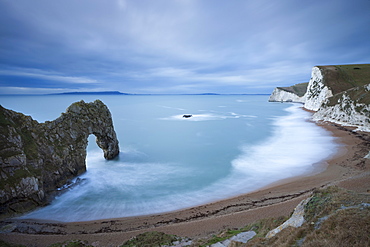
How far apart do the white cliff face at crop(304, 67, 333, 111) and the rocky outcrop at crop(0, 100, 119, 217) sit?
82811 millimetres

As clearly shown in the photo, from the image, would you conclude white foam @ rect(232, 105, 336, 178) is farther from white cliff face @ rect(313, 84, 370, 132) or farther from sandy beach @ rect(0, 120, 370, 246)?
white cliff face @ rect(313, 84, 370, 132)

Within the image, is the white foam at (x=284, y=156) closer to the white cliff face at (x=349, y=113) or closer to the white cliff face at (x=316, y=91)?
the white cliff face at (x=349, y=113)

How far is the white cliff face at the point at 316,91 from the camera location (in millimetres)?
77175

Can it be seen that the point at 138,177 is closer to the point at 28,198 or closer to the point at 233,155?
the point at 28,198

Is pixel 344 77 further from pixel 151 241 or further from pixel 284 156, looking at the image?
pixel 151 241

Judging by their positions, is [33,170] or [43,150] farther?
[43,150]

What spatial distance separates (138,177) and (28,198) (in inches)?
393

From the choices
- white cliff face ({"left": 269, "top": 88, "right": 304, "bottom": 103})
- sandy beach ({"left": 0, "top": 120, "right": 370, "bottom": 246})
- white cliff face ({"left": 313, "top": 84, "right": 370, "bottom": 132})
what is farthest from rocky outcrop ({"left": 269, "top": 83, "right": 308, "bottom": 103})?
sandy beach ({"left": 0, "top": 120, "right": 370, "bottom": 246})

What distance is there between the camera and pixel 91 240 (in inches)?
454

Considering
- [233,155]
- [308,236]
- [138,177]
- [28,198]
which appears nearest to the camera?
[308,236]

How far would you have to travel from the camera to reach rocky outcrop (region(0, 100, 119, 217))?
48.3 feet

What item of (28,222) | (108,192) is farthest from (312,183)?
(28,222)

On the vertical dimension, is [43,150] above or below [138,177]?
above

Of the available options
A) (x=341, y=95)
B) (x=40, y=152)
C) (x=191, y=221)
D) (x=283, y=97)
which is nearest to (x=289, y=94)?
(x=283, y=97)
